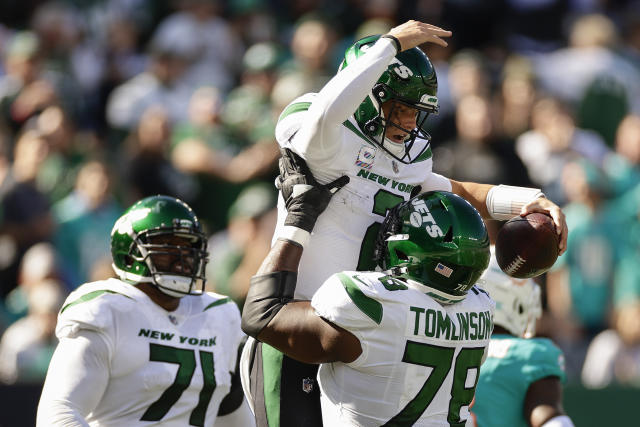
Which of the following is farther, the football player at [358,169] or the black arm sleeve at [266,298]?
the football player at [358,169]

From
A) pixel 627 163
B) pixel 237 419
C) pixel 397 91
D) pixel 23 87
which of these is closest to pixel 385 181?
pixel 397 91

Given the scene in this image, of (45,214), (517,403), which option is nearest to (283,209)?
(517,403)

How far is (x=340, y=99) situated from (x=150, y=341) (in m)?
1.19

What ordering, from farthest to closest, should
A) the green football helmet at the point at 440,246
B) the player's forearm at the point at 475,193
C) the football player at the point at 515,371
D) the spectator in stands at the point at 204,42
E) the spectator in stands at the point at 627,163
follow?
the spectator in stands at the point at 204,42, the spectator in stands at the point at 627,163, the football player at the point at 515,371, the player's forearm at the point at 475,193, the green football helmet at the point at 440,246

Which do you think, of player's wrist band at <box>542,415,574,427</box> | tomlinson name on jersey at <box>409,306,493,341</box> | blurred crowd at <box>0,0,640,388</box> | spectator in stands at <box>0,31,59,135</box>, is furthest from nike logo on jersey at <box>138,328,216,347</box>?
spectator in stands at <box>0,31,59,135</box>

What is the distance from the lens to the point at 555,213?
4.20 m

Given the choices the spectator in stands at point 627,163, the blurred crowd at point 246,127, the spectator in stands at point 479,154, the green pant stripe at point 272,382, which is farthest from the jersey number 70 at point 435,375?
the spectator in stands at point 627,163

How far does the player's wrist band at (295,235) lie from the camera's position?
3.85m

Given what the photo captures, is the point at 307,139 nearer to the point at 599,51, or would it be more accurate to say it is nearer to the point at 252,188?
the point at 252,188

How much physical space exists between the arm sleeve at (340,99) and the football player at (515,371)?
136 cm

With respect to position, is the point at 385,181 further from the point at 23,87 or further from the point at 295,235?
the point at 23,87

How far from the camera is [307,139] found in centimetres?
386

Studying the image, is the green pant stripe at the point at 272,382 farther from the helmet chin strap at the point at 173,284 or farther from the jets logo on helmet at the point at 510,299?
the jets logo on helmet at the point at 510,299

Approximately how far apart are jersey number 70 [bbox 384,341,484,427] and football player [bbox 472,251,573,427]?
103 centimetres
